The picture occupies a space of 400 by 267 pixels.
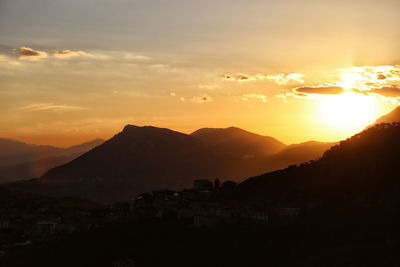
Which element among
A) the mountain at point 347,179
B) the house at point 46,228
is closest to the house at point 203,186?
the mountain at point 347,179

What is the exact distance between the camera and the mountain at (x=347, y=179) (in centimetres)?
8238

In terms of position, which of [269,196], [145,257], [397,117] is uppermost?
[397,117]

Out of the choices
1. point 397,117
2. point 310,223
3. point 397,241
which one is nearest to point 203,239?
point 310,223

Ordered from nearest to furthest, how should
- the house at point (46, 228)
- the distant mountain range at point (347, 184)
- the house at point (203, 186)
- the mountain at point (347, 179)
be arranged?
1. the distant mountain range at point (347, 184)
2. the mountain at point (347, 179)
3. the house at point (46, 228)
4. the house at point (203, 186)

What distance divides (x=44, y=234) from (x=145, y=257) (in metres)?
30.5

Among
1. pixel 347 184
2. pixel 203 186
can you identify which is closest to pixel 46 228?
pixel 203 186

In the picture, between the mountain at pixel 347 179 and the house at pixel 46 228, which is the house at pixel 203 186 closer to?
the mountain at pixel 347 179

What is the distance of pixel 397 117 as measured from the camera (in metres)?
188

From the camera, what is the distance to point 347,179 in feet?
298

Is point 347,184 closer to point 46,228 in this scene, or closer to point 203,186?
point 203,186

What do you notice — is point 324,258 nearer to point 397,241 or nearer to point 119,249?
point 397,241

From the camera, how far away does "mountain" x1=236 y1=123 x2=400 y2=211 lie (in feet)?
270

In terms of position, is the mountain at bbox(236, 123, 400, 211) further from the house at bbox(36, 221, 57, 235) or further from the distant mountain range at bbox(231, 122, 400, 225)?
the house at bbox(36, 221, 57, 235)

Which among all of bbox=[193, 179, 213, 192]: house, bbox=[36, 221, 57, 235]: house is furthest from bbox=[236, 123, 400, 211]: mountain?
bbox=[36, 221, 57, 235]: house
